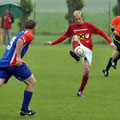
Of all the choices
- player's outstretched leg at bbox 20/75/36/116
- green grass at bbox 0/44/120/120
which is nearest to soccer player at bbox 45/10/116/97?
green grass at bbox 0/44/120/120

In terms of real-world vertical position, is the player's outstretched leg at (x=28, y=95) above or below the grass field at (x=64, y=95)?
above

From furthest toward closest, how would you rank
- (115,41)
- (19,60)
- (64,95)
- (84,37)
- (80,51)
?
(115,41)
(84,37)
(64,95)
(80,51)
(19,60)

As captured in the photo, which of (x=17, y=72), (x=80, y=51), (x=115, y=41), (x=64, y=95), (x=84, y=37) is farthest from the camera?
(x=115, y=41)

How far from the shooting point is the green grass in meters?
9.47

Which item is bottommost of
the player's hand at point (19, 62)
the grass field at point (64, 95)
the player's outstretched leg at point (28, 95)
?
the grass field at point (64, 95)

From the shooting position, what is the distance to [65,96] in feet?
38.0

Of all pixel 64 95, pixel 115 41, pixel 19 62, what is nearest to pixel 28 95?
pixel 19 62

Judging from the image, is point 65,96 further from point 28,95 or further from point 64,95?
point 28,95

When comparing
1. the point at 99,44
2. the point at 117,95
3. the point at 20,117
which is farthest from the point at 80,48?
the point at 99,44

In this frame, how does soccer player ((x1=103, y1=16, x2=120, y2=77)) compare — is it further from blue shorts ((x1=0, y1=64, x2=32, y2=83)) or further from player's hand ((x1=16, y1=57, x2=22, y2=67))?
player's hand ((x1=16, y1=57, x2=22, y2=67))

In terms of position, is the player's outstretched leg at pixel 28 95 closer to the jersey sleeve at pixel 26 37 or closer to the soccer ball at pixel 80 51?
the jersey sleeve at pixel 26 37

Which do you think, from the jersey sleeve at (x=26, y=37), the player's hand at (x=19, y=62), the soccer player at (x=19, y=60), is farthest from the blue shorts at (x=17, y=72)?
the jersey sleeve at (x=26, y=37)

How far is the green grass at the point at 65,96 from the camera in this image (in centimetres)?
947

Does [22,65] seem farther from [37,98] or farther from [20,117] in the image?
[37,98]
